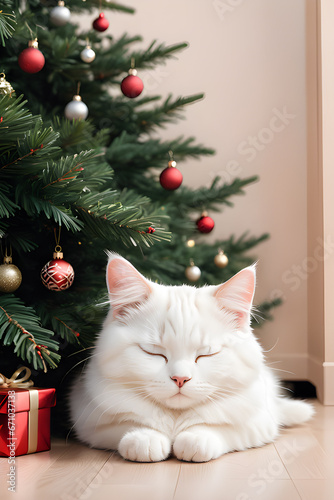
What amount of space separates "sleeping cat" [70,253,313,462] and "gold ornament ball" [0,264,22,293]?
0.21m

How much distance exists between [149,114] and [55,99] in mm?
278

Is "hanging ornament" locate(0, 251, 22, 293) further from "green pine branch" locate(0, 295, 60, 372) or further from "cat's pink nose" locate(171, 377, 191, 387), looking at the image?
"cat's pink nose" locate(171, 377, 191, 387)

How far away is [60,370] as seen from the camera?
1.24m

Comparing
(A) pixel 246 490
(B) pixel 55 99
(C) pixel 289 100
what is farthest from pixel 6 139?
(C) pixel 289 100

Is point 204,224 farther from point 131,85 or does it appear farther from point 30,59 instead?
point 30,59

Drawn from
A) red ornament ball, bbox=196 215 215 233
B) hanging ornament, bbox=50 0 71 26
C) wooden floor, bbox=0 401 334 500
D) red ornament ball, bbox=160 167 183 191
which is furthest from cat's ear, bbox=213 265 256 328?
hanging ornament, bbox=50 0 71 26

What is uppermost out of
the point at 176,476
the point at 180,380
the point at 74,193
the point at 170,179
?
the point at 170,179

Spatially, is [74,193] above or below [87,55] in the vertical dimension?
below

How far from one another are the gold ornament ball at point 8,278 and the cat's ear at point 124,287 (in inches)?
8.0

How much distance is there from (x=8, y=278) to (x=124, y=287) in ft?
0.81

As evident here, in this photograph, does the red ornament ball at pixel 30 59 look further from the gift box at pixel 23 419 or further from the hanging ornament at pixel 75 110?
the gift box at pixel 23 419

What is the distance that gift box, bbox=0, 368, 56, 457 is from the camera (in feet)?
3.05

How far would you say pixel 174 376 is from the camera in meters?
0.90

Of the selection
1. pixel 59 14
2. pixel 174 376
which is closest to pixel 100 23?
pixel 59 14
